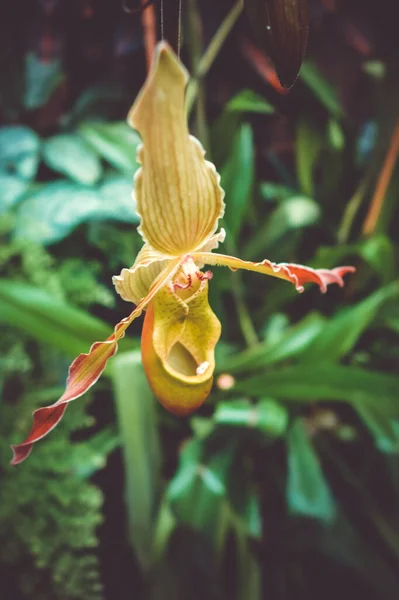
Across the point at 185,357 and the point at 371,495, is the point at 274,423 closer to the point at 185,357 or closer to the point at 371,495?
the point at 371,495

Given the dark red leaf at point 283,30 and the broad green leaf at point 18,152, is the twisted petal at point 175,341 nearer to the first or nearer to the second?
the dark red leaf at point 283,30

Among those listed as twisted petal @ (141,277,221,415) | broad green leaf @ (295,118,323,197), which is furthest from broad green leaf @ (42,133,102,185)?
twisted petal @ (141,277,221,415)

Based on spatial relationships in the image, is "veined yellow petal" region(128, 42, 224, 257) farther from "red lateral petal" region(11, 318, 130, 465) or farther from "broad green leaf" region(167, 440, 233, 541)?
"broad green leaf" region(167, 440, 233, 541)

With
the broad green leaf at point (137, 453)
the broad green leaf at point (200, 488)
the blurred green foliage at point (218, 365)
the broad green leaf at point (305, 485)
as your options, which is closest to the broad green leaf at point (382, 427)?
the blurred green foliage at point (218, 365)

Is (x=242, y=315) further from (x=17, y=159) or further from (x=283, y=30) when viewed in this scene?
(x=283, y=30)

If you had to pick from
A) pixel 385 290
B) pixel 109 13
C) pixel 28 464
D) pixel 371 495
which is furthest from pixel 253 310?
pixel 109 13

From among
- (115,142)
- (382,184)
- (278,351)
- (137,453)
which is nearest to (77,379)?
(137,453)
